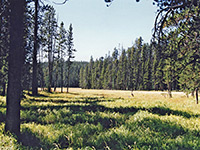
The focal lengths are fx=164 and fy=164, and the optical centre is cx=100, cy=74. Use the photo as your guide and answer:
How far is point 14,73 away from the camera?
523cm

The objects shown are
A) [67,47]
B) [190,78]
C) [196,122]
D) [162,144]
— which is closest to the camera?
[162,144]

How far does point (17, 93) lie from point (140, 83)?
73.6m

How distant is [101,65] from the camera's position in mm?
97438

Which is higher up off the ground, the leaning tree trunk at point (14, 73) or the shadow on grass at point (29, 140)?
the leaning tree trunk at point (14, 73)

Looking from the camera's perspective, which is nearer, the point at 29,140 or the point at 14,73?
the point at 29,140

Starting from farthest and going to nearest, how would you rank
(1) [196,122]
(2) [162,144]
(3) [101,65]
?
(3) [101,65]
(1) [196,122]
(2) [162,144]

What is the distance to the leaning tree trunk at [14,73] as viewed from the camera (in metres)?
5.19

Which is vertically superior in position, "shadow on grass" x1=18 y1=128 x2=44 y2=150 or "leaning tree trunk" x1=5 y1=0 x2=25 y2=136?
"leaning tree trunk" x1=5 y1=0 x2=25 y2=136

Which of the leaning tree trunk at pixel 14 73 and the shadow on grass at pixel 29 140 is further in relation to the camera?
the leaning tree trunk at pixel 14 73

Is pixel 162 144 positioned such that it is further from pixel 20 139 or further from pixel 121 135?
pixel 20 139

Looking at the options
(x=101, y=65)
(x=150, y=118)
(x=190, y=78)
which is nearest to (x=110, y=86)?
(x=101, y=65)

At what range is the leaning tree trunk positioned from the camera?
5.19 meters

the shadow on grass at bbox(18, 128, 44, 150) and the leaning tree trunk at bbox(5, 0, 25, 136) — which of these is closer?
the shadow on grass at bbox(18, 128, 44, 150)

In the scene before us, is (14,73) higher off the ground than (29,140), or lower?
higher
